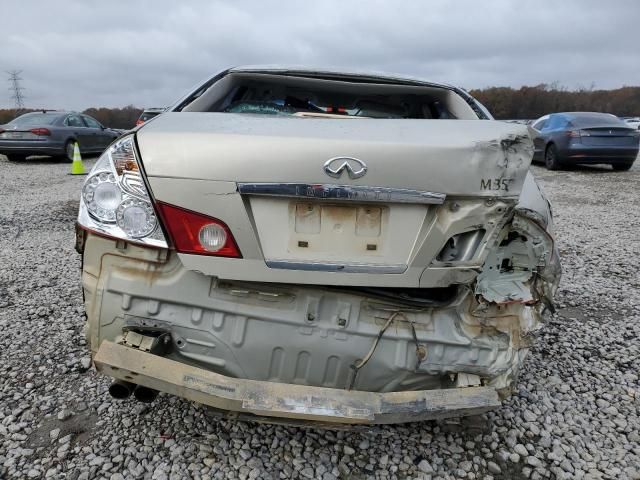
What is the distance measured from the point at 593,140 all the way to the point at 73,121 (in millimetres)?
13761

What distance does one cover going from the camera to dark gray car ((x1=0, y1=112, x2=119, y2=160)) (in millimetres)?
12289

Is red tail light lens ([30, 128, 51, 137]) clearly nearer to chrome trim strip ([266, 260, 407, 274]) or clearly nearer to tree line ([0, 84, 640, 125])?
chrome trim strip ([266, 260, 407, 274])

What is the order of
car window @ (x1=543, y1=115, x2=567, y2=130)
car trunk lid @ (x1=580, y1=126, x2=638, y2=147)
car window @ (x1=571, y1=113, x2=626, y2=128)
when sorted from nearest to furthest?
car trunk lid @ (x1=580, y1=126, x2=638, y2=147), car window @ (x1=571, y1=113, x2=626, y2=128), car window @ (x1=543, y1=115, x2=567, y2=130)

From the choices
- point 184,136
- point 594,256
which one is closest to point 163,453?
point 184,136

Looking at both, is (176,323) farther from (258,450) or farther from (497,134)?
(497,134)

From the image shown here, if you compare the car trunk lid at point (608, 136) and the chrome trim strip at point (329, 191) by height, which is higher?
the chrome trim strip at point (329, 191)

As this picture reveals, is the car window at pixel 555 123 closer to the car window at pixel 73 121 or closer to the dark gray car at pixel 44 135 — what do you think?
the dark gray car at pixel 44 135

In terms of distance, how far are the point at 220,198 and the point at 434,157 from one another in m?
0.71

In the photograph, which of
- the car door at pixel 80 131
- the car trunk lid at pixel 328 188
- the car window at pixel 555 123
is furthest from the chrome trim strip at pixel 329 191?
the car door at pixel 80 131

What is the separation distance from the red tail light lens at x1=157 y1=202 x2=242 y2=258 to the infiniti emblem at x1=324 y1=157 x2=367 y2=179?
389 millimetres

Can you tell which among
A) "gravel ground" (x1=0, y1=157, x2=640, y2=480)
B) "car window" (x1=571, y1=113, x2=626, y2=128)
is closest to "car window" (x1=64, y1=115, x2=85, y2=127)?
"gravel ground" (x1=0, y1=157, x2=640, y2=480)

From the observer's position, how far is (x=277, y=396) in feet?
4.94

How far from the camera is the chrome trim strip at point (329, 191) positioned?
148cm

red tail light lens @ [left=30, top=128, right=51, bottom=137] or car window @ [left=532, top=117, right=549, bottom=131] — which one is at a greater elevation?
car window @ [left=532, top=117, right=549, bottom=131]
